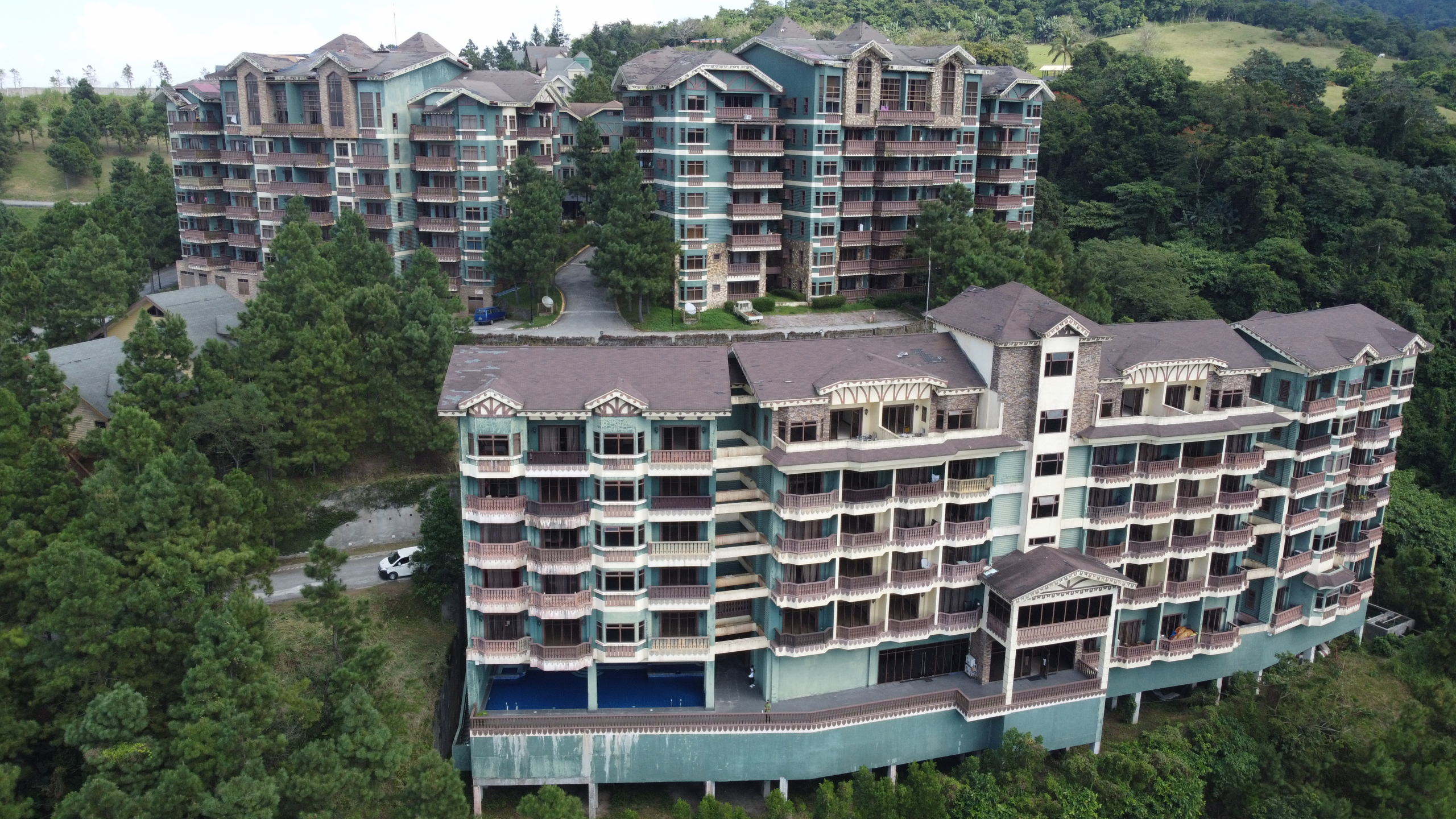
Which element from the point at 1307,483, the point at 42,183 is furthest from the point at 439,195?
the point at 42,183

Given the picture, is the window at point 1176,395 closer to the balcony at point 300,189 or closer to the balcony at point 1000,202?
the balcony at point 1000,202

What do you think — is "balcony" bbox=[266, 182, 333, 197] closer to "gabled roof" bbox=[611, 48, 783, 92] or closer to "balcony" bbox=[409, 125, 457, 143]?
"balcony" bbox=[409, 125, 457, 143]

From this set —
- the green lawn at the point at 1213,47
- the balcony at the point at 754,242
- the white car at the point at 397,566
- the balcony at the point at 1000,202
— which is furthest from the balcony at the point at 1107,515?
the green lawn at the point at 1213,47

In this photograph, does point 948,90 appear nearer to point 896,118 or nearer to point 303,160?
point 896,118

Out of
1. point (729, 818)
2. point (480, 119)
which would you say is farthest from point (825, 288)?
point (729, 818)

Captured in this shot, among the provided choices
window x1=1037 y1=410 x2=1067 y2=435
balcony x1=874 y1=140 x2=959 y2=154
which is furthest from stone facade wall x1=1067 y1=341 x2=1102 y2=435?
balcony x1=874 y1=140 x2=959 y2=154
